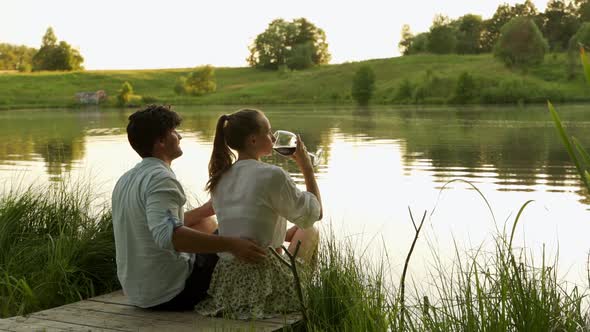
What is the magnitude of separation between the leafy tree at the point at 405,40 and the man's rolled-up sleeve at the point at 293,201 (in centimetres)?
11674

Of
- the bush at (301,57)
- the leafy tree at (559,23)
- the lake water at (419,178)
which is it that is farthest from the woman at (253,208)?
the bush at (301,57)

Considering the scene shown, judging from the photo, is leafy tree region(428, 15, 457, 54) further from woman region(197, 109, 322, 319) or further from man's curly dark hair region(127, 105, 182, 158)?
man's curly dark hair region(127, 105, 182, 158)

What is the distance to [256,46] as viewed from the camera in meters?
116

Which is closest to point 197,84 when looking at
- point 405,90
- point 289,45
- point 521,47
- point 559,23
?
point 289,45

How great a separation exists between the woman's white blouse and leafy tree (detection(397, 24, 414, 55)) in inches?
4594

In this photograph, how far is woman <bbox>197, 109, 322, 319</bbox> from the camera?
3943 mm

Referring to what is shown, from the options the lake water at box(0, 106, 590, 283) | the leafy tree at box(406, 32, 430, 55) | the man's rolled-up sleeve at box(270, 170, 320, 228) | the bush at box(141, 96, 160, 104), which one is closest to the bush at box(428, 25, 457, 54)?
the leafy tree at box(406, 32, 430, 55)

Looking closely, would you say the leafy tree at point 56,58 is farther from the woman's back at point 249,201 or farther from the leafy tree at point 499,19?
the woman's back at point 249,201

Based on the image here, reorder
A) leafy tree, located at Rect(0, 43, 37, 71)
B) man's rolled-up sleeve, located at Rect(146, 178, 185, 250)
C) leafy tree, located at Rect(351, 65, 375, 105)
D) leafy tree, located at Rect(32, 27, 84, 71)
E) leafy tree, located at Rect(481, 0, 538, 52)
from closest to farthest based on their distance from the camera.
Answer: man's rolled-up sleeve, located at Rect(146, 178, 185, 250)
leafy tree, located at Rect(351, 65, 375, 105)
leafy tree, located at Rect(481, 0, 538, 52)
leafy tree, located at Rect(32, 27, 84, 71)
leafy tree, located at Rect(0, 43, 37, 71)

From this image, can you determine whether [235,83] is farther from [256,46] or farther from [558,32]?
[558,32]

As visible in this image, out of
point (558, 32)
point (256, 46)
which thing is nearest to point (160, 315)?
point (558, 32)

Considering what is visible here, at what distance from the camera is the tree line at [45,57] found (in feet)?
390

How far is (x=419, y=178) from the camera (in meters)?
15.0

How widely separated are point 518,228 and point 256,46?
10831 centimetres
